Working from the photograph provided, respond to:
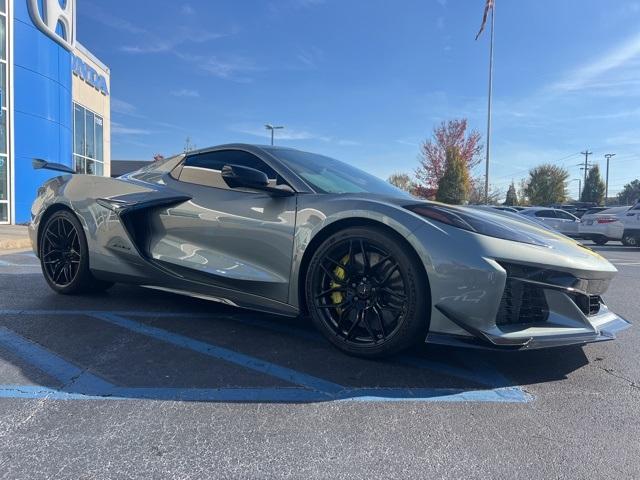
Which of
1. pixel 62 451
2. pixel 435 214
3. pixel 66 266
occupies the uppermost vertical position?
pixel 435 214

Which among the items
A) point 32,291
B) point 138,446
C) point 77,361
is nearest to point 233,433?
point 138,446

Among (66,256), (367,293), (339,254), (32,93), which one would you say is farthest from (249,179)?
(32,93)

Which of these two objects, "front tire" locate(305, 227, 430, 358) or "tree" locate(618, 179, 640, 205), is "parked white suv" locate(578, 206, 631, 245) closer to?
"front tire" locate(305, 227, 430, 358)

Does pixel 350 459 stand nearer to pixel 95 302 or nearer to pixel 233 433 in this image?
pixel 233 433

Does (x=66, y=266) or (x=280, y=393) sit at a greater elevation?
(x=66, y=266)

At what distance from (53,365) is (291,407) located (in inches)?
56.5

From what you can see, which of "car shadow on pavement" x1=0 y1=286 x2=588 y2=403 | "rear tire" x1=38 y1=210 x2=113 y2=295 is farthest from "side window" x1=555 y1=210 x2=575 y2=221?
"rear tire" x1=38 y1=210 x2=113 y2=295

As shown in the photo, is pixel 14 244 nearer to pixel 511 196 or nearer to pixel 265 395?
pixel 265 395

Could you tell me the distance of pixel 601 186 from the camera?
66.1 meters

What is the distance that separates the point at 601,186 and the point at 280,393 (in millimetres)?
74561

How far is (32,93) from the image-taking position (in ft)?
57.0

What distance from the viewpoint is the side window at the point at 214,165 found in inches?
140

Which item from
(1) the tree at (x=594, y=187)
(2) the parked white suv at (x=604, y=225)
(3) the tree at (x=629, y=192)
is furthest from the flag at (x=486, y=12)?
(3) the tree at (x=629, y=192)

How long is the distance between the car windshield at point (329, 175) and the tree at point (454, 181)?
95.4ft
